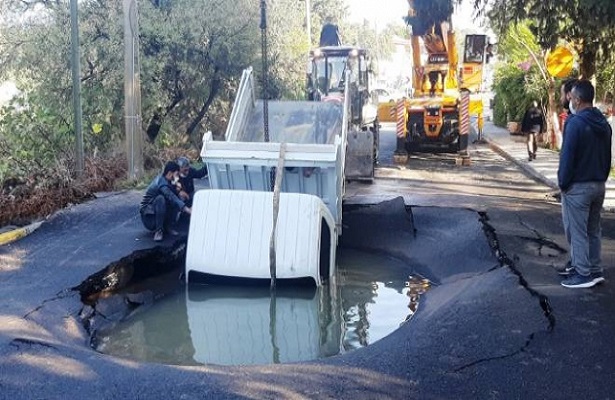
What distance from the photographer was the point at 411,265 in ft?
28.9

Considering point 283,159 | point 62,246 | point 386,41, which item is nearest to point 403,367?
point 283,159

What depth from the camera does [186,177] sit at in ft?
31.0

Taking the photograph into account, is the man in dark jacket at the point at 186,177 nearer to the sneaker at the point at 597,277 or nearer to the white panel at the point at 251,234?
the white panel at the point at 251,234

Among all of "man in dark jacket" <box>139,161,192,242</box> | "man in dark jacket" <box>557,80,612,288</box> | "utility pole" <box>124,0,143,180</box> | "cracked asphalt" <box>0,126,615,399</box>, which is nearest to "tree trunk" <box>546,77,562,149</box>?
"cracked asphalt" <box>0,126,615,399</box>

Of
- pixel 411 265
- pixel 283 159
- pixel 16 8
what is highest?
pixel 16 8

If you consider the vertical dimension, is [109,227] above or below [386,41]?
below

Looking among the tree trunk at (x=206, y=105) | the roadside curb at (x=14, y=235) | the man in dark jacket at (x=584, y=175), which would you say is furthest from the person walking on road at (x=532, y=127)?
the roadside curb at (x=14, y=235)

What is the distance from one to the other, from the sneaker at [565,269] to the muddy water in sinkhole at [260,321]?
150 cm

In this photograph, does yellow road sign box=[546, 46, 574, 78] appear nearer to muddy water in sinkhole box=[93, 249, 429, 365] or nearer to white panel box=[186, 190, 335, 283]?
muddy water in sinkhole box=[93, 249, 429, 365]

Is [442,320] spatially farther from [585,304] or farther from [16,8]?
[16,8]

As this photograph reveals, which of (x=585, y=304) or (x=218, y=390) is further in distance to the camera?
(x=585, y=304)

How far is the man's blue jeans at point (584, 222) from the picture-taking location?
6.23 m

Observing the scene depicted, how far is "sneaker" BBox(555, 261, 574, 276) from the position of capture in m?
6.80

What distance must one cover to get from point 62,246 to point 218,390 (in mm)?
4864
